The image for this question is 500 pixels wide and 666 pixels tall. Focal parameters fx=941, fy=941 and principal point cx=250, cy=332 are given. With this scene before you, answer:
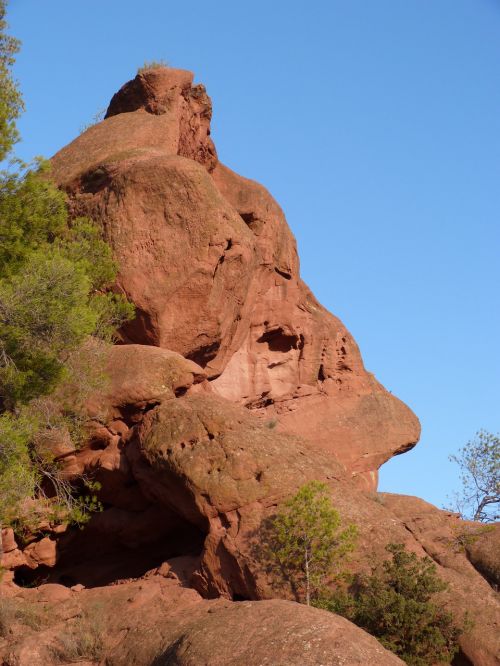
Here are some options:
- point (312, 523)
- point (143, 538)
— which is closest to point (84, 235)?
point (143, 538)

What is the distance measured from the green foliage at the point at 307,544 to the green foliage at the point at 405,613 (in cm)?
63

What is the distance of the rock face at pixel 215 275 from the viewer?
2628 cm

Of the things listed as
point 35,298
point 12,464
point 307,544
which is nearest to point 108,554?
point 307,544

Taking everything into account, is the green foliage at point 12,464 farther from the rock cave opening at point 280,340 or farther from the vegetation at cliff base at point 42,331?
the rock cave opening at point 280,340

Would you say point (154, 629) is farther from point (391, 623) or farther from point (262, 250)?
point (262, 250)

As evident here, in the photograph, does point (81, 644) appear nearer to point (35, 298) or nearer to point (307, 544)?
point (307, 544)

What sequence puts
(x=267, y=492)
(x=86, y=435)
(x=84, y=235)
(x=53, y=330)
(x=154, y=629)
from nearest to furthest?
(x=154, y=629) < (x=53, y=330) < (x=267, y=492) < (x=86, y=435) < (x=84, y=235)

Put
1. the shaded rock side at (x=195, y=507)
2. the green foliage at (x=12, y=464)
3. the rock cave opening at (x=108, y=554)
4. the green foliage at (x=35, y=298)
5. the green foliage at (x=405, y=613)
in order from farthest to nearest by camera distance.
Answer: the rock cave opening at (x=108, y=554), the shaded rock side at (x=195, y=507), the green foliage at (x=35, y=298), the green foliage at (x=405, y=613), the green foliage at (x=12, y=464)

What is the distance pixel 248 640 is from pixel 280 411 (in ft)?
53.2

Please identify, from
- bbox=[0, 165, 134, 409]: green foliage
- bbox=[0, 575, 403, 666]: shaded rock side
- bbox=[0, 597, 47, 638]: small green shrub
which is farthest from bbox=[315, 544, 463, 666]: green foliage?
bbox=[0, 165, 134, 409]: green foliage

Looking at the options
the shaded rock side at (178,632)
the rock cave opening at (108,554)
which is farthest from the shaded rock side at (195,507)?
the shaded rock side at (178,632)

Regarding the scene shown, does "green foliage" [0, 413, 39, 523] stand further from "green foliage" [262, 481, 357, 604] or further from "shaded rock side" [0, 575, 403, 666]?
"green foliage" [262, 481, 357, 604]

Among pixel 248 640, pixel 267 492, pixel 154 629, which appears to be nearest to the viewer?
pixel 248 640

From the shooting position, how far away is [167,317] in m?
26.1
